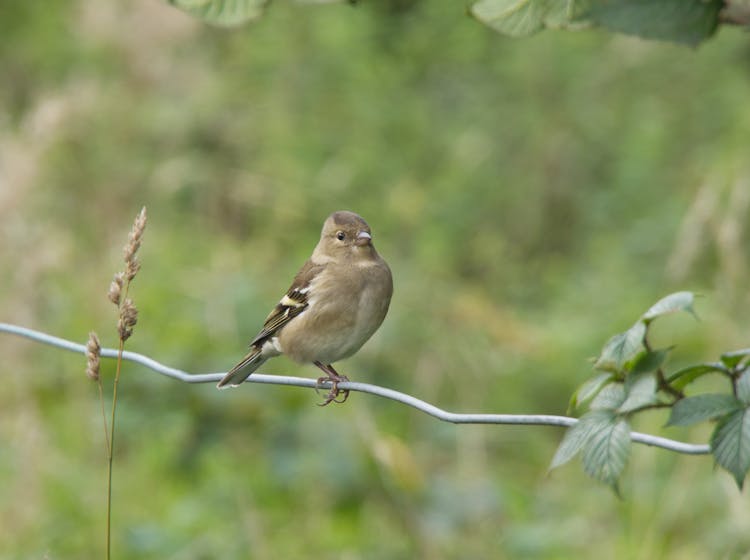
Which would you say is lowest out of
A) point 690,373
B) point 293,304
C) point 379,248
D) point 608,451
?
point 379,248

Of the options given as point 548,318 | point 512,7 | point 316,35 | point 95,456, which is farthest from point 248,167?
point 512,7

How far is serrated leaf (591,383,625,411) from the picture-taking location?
6.16ft

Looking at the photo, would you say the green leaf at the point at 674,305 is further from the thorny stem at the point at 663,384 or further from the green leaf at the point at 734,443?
the green leaf at the point at 734,443

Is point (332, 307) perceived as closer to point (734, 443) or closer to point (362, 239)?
point (362, 239)

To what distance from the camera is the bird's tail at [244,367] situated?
358cm

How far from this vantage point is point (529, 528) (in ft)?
14.1

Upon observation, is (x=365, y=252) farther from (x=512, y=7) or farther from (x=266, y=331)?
(x=512, y=7)

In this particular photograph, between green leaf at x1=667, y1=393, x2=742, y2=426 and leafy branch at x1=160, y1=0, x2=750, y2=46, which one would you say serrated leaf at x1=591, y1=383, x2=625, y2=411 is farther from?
leafy branch at x1=160, y1=0, x2=750, y2=46

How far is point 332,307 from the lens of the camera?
3.54 m

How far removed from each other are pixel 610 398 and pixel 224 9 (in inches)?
36.3

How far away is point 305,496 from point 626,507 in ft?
4.43

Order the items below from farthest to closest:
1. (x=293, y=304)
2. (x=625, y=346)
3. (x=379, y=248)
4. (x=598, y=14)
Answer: (x=379, y=248)
(x=293, y=304)
(x=625, y=346)
(x=598, y=14)

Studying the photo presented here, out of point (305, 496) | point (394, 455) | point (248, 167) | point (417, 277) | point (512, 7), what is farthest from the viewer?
point (248, 167)

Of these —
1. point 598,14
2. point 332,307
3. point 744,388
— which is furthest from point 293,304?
point 598,14
